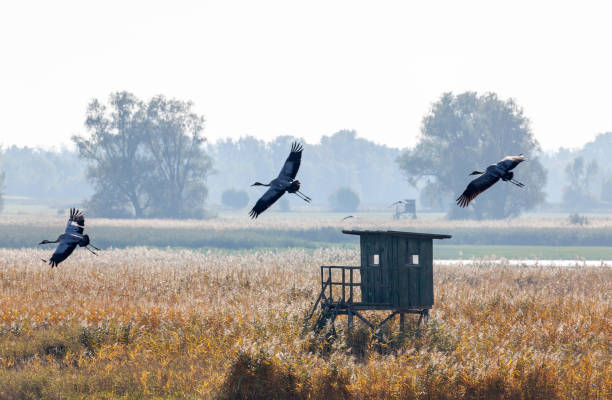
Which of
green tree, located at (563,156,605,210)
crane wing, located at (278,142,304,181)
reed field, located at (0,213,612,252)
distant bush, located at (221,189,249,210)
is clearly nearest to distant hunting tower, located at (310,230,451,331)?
crane wing, located at (278,142,304,181)

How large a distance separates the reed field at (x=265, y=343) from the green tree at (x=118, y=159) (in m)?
67.5

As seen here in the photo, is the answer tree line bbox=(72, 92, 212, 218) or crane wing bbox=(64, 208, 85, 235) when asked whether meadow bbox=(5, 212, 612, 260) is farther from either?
crane wing bbox=(64, 208, 85, 235)

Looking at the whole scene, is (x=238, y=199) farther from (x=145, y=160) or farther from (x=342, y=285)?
(x=342, y=285)

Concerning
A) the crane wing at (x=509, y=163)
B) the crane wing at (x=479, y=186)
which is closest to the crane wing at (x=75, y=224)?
the crane wing at (x=479, y=186)

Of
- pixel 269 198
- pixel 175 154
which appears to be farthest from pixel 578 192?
pixel 269 198

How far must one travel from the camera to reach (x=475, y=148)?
108m

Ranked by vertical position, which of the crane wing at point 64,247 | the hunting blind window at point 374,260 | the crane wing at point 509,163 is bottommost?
the hunting blind window at point 374,260

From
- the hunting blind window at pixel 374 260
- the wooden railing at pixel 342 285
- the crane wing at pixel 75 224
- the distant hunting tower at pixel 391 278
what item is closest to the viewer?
the crane wing at pixel 75 224

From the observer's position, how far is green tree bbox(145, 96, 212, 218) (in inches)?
4171

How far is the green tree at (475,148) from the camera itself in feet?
344

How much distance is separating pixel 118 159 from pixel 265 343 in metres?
87.4

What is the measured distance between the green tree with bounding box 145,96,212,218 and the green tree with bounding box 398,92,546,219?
28.4m

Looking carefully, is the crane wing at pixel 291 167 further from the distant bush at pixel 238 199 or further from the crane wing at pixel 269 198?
the distant bush at pixel 238 199

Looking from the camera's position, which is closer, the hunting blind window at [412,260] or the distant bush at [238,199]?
the hunting blind window at [412,260]
